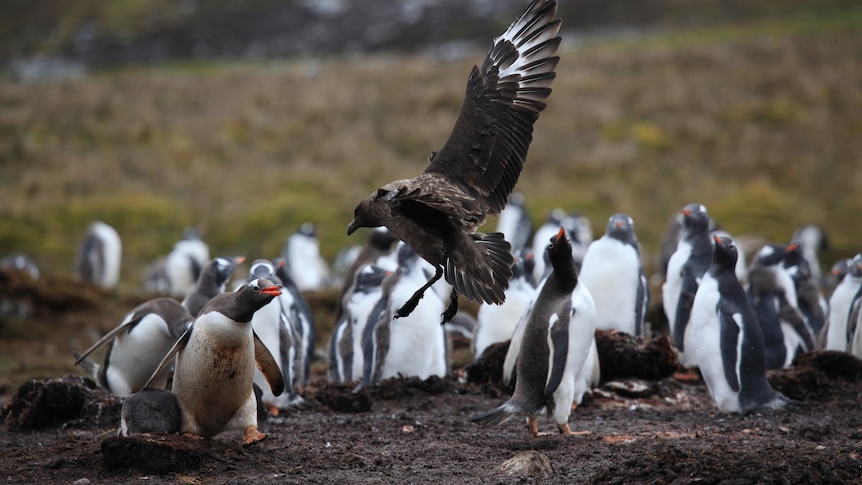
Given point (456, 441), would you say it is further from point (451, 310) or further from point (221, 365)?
point (221, 365)

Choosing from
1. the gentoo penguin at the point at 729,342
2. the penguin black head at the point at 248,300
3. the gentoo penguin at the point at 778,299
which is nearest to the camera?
the penguin black head at the point at 248,300

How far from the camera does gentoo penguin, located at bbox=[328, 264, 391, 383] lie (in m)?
10.1

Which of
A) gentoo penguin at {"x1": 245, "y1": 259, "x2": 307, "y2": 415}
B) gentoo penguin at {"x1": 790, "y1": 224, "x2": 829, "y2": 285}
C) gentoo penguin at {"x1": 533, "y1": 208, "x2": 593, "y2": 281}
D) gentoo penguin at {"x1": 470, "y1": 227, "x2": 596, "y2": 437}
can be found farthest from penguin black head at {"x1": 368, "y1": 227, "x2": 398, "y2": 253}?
gentoo penguin at {"x1": 790, "y1": 224, "x2": 829, "y2": 285}

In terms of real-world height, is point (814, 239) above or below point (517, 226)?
below

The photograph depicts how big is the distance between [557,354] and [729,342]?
71.1 inches

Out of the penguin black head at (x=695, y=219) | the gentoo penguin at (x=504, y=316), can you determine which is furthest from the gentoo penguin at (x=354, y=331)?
the penguin black head at (x=695, y=219)

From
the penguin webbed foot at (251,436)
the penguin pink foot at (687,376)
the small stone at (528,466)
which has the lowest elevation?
the small stone at (528,466)

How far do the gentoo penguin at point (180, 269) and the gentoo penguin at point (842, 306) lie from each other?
11639mm

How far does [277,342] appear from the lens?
8922mm

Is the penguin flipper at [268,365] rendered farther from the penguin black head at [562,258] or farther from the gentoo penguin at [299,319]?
the penguin black head at [562,258]

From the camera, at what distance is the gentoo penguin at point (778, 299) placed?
10723 millimetres

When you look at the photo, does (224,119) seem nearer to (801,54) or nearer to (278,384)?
(801,54)

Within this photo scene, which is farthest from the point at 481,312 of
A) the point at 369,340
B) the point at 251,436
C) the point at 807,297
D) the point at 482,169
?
the point at 807,297

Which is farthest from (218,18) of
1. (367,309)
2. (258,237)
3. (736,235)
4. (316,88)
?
(367,309)
